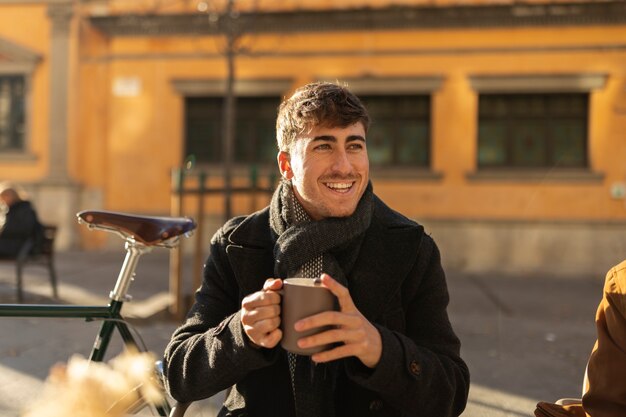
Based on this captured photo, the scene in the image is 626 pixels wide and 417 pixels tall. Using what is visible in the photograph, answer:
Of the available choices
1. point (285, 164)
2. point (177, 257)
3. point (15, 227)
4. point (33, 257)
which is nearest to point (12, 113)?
point (15, 227)

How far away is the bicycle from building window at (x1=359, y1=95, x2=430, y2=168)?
35.9 ft

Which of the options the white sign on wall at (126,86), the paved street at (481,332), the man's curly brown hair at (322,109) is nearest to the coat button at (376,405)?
the man's curly brown hair at (322,109)

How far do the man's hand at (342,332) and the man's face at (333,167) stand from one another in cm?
39

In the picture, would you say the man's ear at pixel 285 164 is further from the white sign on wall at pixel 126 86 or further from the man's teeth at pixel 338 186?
the white sign on wall at pixel 126 86

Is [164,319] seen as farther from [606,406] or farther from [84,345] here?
[606,406]

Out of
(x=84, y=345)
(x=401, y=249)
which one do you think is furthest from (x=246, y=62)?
(x=401, y=249)

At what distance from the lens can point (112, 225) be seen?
2607mm

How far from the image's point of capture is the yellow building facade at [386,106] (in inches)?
498

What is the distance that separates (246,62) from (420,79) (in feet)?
11.3

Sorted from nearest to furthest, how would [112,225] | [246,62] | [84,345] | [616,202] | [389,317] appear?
[389,317]
[112,225]
[84,345]
[616,202]
[246,62]

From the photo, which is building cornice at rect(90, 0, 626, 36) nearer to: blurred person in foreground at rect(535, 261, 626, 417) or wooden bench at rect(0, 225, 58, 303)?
wooden bench at rect(0, 225, 58, 303)

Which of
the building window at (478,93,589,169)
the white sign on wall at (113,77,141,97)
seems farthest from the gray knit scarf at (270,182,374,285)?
the white sign on wall at (113,77,141,97)

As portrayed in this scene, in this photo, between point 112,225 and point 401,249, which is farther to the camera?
point 112,225

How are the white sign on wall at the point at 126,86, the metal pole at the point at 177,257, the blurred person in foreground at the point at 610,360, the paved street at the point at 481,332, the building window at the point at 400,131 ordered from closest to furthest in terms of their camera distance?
the blurred person in foreground at the point at 610,360
the paved street at the point at 481,332
the metal pole at the point at 177,257
the building window at the point at 400,131
the white sign on wall at the point at 126,86
